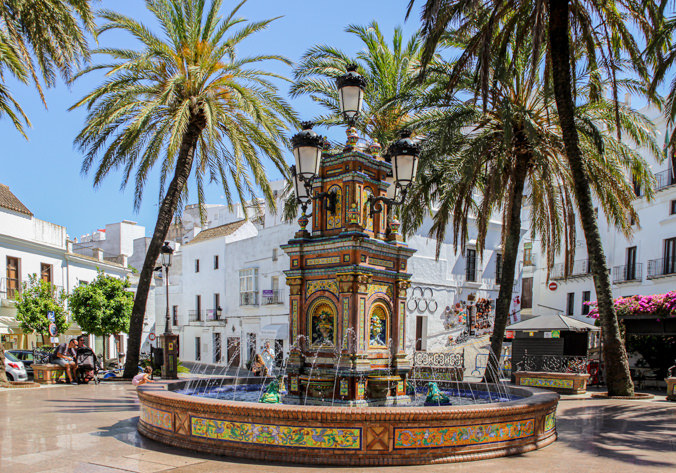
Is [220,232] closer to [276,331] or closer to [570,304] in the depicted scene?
[276,331]

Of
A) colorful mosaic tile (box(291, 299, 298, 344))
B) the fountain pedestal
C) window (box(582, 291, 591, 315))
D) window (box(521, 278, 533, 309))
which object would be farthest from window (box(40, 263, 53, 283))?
window (box(521, 278, 533, 309))

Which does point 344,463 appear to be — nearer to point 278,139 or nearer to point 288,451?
point 288,451

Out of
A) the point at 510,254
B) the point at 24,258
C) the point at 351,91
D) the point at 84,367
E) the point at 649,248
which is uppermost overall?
the point at 351,91

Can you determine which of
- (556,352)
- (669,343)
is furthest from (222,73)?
(669,343)

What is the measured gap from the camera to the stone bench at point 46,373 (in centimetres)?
1859

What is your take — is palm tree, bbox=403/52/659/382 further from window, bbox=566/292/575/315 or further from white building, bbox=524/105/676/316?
window, bbox=566/292/575/315

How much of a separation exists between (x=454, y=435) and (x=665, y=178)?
25.8 meters

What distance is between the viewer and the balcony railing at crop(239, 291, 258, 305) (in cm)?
3539

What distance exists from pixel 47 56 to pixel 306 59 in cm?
728

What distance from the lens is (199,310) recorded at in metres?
41.5

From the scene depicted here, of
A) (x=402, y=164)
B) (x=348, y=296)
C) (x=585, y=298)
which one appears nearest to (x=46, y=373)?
(x=348, y=296)

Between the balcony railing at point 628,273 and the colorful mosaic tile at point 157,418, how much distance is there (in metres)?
26.9

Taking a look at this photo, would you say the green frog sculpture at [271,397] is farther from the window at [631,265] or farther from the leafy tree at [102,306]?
the window at [631,265]

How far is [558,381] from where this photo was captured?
720 inches
